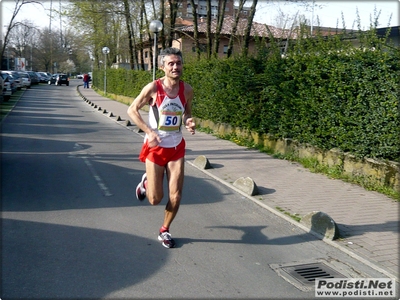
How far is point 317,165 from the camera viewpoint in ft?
33.7

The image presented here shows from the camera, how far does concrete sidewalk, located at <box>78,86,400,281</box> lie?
5.75 meters

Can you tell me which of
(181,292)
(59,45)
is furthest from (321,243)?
(59,45)

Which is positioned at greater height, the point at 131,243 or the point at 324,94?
the point at 324,94

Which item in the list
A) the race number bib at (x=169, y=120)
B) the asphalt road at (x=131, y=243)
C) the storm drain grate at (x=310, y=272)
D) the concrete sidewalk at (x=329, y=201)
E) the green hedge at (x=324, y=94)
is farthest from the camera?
the green hedge at (x=324, y=94)

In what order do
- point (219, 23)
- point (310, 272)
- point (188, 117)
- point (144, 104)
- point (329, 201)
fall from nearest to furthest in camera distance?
1. point (310, 272)
2. point (144, 104)
3. point (188, 117)
4. point (329, 201)
5. point (219, 23)

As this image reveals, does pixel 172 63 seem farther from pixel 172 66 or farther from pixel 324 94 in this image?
pixel 324 94

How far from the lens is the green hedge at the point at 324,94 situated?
836cm

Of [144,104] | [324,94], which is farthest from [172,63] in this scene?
[324,94]

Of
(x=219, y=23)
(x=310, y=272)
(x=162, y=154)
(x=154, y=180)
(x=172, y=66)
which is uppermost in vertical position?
(x=219, y=23)

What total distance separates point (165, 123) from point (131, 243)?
1481 millimetres

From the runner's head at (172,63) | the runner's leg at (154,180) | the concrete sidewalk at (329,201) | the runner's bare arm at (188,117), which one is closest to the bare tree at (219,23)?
the concrete sidewalk at (329,201)

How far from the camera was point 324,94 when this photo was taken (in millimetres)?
9859

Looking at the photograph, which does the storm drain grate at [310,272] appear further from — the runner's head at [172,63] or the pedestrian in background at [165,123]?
the runner's head at [172,63]

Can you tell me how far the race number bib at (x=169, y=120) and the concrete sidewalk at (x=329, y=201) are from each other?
2.47 m
